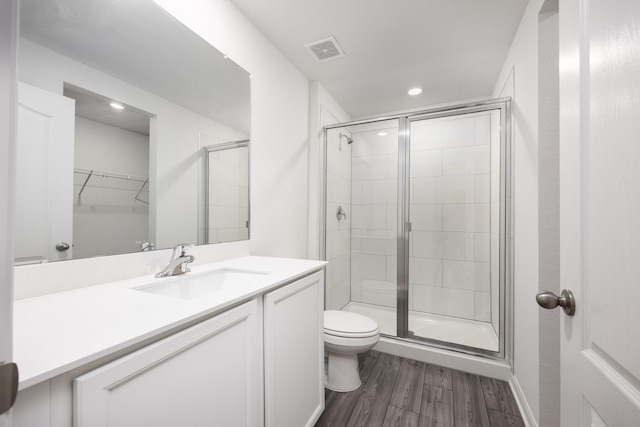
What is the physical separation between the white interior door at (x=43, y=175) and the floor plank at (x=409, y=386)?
1854mm

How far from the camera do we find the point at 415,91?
2.62 meters

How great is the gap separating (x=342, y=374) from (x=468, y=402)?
778 millimetres

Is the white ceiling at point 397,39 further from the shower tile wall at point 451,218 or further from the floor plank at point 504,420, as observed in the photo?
the floor plank at point 504,420

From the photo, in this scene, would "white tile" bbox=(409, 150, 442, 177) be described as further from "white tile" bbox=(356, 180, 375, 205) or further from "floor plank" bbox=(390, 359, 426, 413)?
"floor plank" bbox=(390, 359, 426, 413)

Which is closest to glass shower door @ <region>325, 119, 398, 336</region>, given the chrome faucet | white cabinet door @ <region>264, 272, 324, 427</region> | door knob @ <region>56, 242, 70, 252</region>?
white cabinet door @ <region>264, 272, 324, 427</region>

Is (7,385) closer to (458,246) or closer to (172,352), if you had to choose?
(172,352)

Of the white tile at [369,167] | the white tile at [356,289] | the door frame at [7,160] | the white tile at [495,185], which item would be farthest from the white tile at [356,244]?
the door frame at [7,160]

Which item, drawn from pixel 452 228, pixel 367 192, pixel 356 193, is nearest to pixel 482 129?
pixel 452 228

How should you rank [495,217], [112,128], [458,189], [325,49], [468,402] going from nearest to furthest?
[112,128] → [468,402] → [325,49] → [495,217] → [458,189]

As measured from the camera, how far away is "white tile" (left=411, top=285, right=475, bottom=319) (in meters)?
2.47

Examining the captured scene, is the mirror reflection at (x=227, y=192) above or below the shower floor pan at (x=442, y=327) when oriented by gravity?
above

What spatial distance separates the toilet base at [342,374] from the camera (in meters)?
1.74

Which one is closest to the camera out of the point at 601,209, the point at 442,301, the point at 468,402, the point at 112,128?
the point at 601,209

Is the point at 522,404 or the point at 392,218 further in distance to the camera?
the point at 392,218
